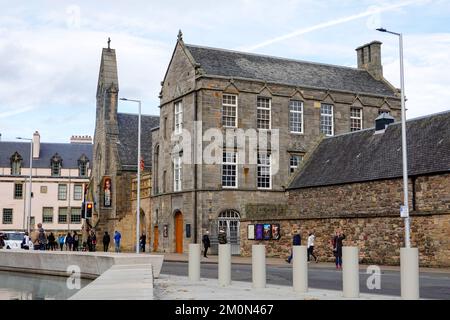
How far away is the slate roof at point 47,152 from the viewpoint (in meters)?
79.3

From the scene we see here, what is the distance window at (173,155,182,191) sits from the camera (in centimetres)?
4447

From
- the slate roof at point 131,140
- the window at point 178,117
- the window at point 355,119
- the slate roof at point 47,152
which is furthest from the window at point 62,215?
the window at point 355,119

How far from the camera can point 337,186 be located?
36.3m

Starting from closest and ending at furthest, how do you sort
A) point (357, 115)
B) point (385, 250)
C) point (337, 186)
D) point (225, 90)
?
point (385, 250), point (337, 186), point (225, 90), point (357, 115)

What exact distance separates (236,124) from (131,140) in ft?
67.2

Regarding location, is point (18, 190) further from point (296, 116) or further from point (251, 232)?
point (251, 232)

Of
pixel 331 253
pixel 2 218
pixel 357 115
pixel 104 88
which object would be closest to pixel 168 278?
pixel 331 253

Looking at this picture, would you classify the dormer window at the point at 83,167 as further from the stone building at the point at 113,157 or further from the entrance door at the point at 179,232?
the entrance door at the point at 179,232

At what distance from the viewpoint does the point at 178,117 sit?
45.1m

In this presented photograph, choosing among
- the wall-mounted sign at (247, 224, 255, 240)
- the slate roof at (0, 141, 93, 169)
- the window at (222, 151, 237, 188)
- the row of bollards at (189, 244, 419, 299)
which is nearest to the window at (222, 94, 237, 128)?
the window at (222, 151, 237, 188)

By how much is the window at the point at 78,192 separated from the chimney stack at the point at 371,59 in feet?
138

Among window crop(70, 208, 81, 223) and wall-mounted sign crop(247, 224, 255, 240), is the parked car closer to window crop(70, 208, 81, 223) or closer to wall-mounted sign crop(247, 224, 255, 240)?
wall-mounted sign crop(247, 224, 255, 240)

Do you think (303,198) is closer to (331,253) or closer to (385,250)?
(331,253)
